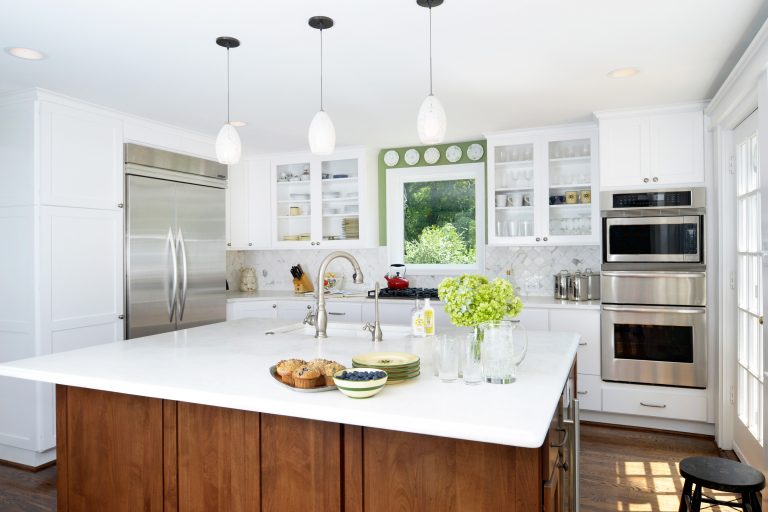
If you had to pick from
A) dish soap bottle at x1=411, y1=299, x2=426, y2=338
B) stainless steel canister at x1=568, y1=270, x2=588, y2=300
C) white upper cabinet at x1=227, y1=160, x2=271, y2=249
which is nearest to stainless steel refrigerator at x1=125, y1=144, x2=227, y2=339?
white upper cabinet at x1=227, y1=160, x2=271, y2=249

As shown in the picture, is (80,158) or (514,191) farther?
(514,191)

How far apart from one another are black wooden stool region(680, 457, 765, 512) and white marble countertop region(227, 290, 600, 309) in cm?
213

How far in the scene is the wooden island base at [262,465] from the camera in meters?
1.51

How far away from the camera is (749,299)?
3.17 m

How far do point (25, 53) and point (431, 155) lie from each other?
138 inches

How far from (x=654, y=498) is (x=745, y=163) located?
6.77ft

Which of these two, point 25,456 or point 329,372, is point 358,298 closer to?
point 25,456

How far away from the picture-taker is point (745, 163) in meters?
3.24

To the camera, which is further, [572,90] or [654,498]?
[572,90]

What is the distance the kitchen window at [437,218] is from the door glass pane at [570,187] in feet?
2.54

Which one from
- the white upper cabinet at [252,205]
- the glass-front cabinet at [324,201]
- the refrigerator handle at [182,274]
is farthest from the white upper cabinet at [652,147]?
the refrigerator handle at [182,274]

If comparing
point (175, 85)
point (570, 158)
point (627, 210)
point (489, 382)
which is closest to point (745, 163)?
point (627, 210)

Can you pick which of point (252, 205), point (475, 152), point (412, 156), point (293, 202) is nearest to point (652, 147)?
point (475, 152)

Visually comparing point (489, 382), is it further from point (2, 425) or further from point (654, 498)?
point (2, 425)
